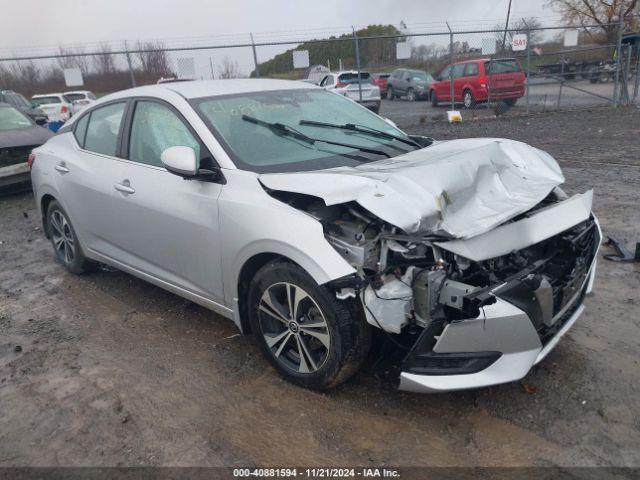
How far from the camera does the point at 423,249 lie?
2.83 m

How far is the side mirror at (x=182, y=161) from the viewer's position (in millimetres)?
3369

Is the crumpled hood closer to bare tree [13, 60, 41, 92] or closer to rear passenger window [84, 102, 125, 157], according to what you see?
rear passenger window [84, 102, 125, 157]

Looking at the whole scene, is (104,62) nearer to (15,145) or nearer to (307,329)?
(15,145)

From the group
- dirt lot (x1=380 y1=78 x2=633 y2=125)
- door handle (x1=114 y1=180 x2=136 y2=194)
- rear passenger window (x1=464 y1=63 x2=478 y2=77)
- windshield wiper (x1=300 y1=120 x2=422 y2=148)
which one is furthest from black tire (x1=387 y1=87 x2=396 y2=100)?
door handle (x1=114 y1=180 x2=136 y2=194)

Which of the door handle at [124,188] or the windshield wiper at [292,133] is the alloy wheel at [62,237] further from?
the windshield wiper at [292,133]

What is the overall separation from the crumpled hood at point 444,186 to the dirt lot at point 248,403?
3.36 feet

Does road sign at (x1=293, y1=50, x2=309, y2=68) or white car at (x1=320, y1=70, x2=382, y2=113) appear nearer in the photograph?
road sign at (x1=293, y1=50, x2=309, y2=68)

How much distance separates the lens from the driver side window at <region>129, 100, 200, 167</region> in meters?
3.76

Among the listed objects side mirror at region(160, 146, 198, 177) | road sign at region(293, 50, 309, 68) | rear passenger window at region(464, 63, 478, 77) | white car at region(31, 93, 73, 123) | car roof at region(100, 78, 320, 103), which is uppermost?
road sign at region(293, 50, 309, 68)

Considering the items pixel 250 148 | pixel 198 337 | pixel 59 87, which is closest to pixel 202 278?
pixel 198 337

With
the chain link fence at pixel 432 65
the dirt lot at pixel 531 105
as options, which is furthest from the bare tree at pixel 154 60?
the dirt lot at pixel 531 105

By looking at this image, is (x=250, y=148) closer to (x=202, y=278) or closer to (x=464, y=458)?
(x=202, y=278)

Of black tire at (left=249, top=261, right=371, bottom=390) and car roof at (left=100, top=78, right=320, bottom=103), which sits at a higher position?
car roof at (left=100, top=78, right=320, bottom=103)

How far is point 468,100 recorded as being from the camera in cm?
1822
